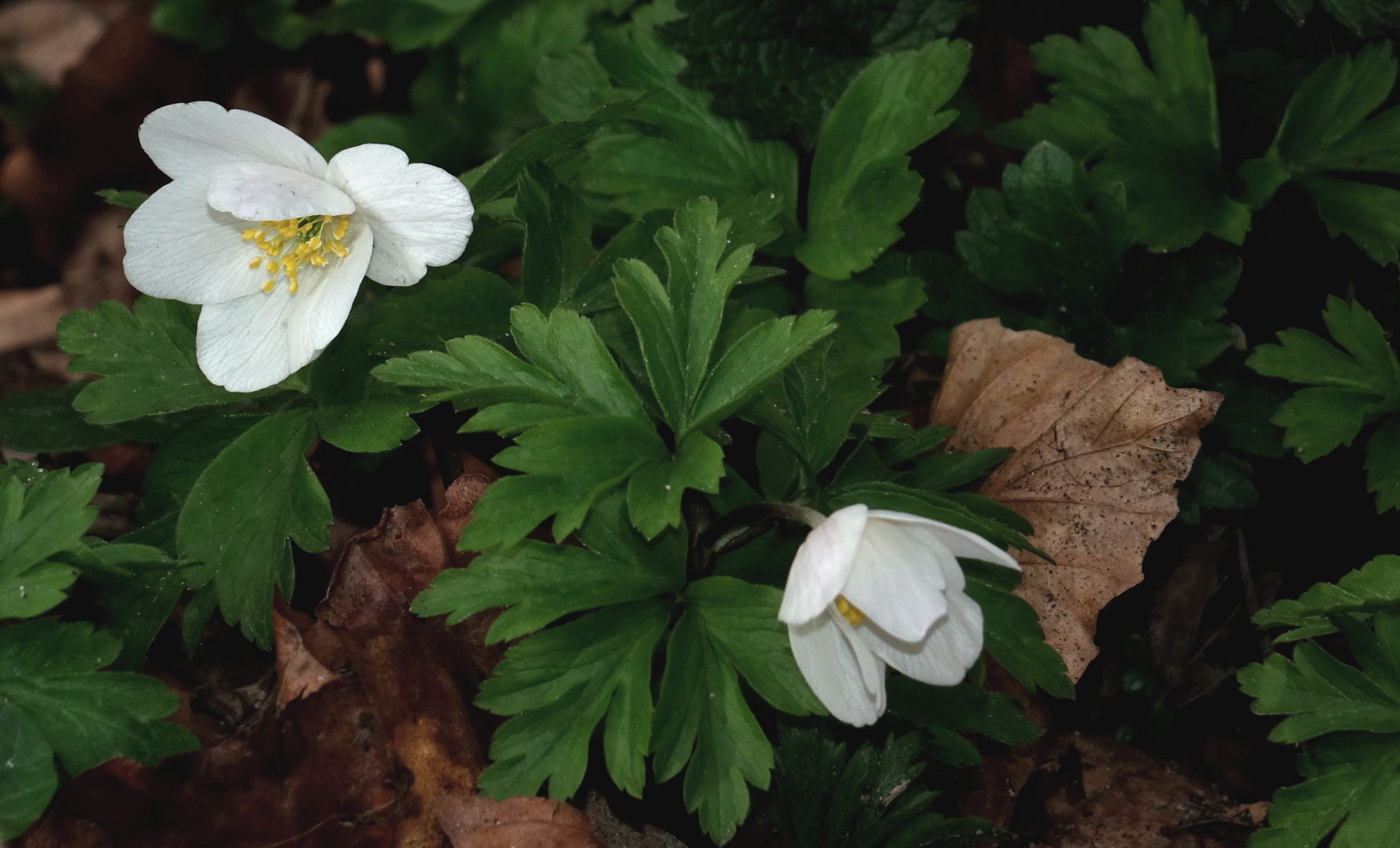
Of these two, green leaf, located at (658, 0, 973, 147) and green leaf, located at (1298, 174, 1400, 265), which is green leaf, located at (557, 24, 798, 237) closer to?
green leaf, located at (658, 0, 973, 147)

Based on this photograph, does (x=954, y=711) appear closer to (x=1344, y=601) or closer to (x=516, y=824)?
(x=1344, y=601)

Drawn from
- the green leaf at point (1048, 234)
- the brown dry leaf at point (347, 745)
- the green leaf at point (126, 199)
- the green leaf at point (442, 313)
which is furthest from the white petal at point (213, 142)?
the green leaf at point (1048, 234)

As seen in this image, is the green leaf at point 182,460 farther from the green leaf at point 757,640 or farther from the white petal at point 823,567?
the white petal at point 823,567

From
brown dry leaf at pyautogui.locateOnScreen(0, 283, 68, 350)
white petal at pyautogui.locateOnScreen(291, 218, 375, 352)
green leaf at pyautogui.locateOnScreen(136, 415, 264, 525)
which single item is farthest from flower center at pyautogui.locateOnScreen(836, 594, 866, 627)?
brown dry leaf at pyautogui.locateOnScreen(0, 283, 68, 350)

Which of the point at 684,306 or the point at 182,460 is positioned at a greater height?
the point at 684,306

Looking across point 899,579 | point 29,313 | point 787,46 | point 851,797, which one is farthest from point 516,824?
point 29,313
